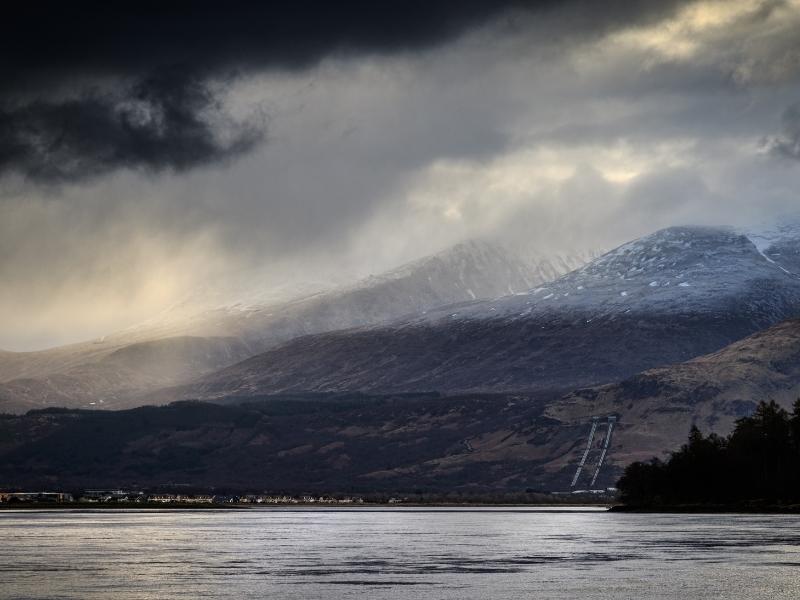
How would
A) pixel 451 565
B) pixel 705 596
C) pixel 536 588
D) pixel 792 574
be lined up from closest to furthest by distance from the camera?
pixel 705 596, pixel 536 588, pixel 792 574, pixel 451 565

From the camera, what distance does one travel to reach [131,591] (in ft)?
415

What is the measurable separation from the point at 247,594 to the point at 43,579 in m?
24.7

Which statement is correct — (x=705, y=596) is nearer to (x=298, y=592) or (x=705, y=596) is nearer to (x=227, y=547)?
(x=298, y=592)

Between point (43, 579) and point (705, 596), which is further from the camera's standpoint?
point (43, 579)

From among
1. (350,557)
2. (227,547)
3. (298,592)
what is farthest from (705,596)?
(227,547)

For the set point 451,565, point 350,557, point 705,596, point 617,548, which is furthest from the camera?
point 617,548

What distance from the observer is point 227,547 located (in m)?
198

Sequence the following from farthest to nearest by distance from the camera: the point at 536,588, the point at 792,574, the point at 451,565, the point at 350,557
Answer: the point at 350,557 → the point at 451,565 → the point at 792,574 → the point at 536,588

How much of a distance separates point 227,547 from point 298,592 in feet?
243

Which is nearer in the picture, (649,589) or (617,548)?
(649,589)

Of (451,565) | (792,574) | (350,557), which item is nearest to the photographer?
(792,574)

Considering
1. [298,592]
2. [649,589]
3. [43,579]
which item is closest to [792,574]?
[649,589]

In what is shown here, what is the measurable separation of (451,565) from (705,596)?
43262 millimetres

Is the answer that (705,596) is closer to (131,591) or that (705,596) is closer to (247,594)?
(247,594)
